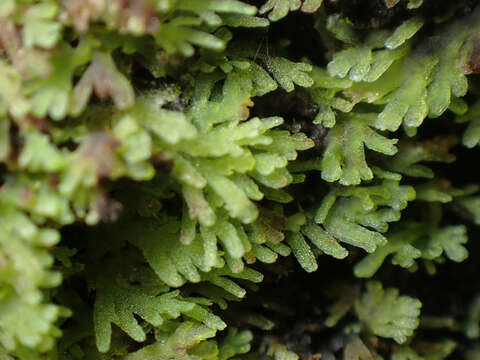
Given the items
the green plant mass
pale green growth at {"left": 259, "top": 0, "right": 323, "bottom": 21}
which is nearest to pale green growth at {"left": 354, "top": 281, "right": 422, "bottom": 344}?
the green plant mass

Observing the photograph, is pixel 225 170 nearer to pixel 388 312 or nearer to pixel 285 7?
pixel 285 7

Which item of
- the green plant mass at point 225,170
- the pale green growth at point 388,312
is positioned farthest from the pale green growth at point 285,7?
the pale green growth at point 388,312

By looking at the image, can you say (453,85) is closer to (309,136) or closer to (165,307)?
(309,136)

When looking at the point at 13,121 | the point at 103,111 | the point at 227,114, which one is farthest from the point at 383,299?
the point at 13,121

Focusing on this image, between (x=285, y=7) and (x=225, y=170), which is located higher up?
(x=285, y=7)

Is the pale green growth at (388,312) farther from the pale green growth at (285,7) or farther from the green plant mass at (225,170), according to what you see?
the pale green growth at (285,7)

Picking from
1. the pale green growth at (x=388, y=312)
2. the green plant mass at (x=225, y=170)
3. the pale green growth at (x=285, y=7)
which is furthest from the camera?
the pale green growth at (x=388, y=312)

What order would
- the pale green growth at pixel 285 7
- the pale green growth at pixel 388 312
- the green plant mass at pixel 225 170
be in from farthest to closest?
the pale green growth at pixel 388 312
the pale green growth at pixel 285 7
the green plant mass at pixel 225 170

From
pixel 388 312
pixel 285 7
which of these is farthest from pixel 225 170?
pixel 388 312
